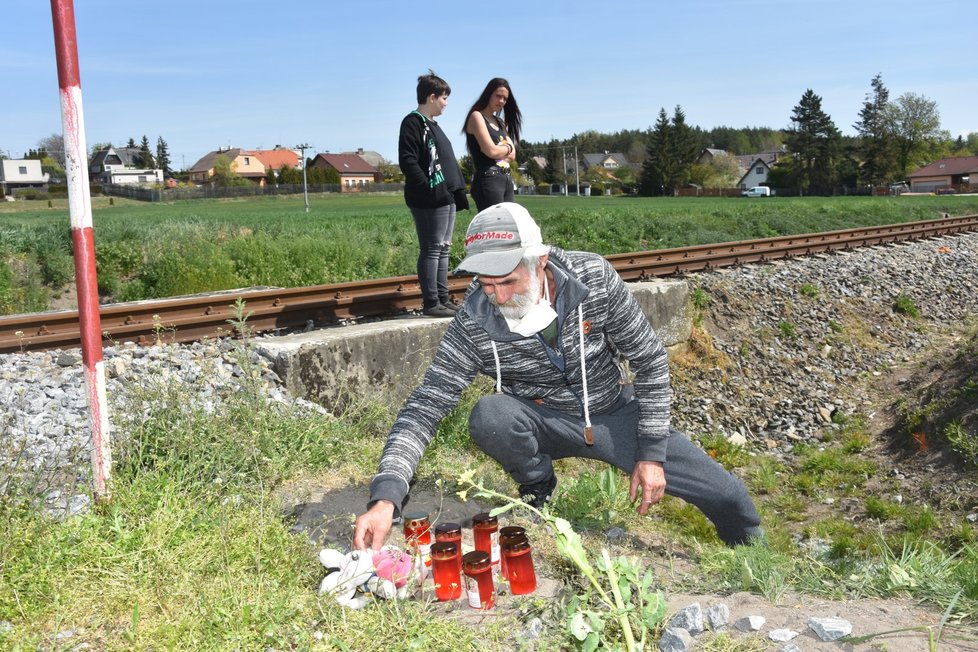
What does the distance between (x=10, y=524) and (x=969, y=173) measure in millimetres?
101834

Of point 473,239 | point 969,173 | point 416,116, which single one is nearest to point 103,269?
point 416,116

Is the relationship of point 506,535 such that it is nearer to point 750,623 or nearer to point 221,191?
point 750,623

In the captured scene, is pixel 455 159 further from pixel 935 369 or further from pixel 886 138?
pixel 886 138

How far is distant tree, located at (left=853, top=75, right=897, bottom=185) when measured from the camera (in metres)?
75.2

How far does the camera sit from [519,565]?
3246mm

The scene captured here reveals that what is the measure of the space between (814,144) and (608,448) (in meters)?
80.6

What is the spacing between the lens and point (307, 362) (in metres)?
6.12

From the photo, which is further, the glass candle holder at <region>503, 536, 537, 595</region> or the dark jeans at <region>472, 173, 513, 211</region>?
the dark jeans at <region>472, 173, 513, 211</region>

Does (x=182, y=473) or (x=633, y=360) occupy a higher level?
(x=633, y=360)

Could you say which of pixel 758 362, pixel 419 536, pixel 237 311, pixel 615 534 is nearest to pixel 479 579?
pixel 419 536

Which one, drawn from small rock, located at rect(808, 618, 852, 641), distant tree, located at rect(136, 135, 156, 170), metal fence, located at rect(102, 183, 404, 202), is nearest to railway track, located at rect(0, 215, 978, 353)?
small rock, located at rect(808, 618, 852, 641)

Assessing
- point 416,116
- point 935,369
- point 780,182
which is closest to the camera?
point 416,116

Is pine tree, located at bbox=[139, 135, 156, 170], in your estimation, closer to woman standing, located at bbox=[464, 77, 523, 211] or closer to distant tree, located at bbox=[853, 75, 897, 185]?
distant tree, located at bbox=[853, 75, 897, 185]

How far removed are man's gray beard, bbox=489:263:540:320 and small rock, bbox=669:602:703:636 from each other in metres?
1.39
